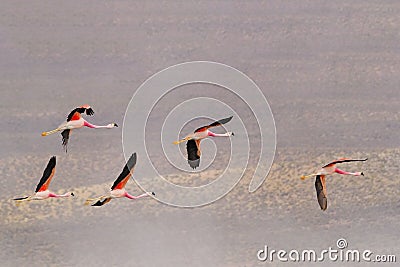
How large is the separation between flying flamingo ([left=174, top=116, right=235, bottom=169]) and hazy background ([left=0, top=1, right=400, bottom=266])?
0.41ft

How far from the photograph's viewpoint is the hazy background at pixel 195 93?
3613mm

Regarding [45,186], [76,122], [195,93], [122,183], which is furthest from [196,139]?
[45,186]

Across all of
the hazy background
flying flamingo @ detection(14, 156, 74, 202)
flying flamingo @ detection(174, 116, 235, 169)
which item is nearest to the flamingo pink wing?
flying flamingo @ detection(174, 116, 235, 169)

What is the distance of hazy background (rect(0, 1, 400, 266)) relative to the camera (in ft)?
11.9

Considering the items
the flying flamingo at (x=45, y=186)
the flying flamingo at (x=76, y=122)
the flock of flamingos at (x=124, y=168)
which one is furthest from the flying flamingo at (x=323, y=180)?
the flying flamingo at (x=45, y=186)

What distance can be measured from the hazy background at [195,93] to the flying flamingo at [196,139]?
126 millimetres

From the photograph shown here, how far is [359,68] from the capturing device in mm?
3697

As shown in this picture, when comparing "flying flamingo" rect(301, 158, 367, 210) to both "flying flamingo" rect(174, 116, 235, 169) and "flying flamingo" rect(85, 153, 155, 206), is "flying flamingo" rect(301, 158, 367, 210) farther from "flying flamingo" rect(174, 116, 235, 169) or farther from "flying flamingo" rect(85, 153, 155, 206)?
"flying flamingo" rect(85, 153, 155, 206)

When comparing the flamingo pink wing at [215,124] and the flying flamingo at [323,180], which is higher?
the flamingo pink wing at [215,124]

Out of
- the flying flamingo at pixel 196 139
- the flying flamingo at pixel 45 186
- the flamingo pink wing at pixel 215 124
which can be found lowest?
the flying flamingo at pixel 45 186

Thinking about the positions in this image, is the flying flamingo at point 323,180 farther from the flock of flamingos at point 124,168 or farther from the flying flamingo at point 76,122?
the flying flamingo at point 76,122

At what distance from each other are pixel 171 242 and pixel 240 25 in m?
0.96

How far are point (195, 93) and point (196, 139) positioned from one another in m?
0.23

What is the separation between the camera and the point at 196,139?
353 centimetres
